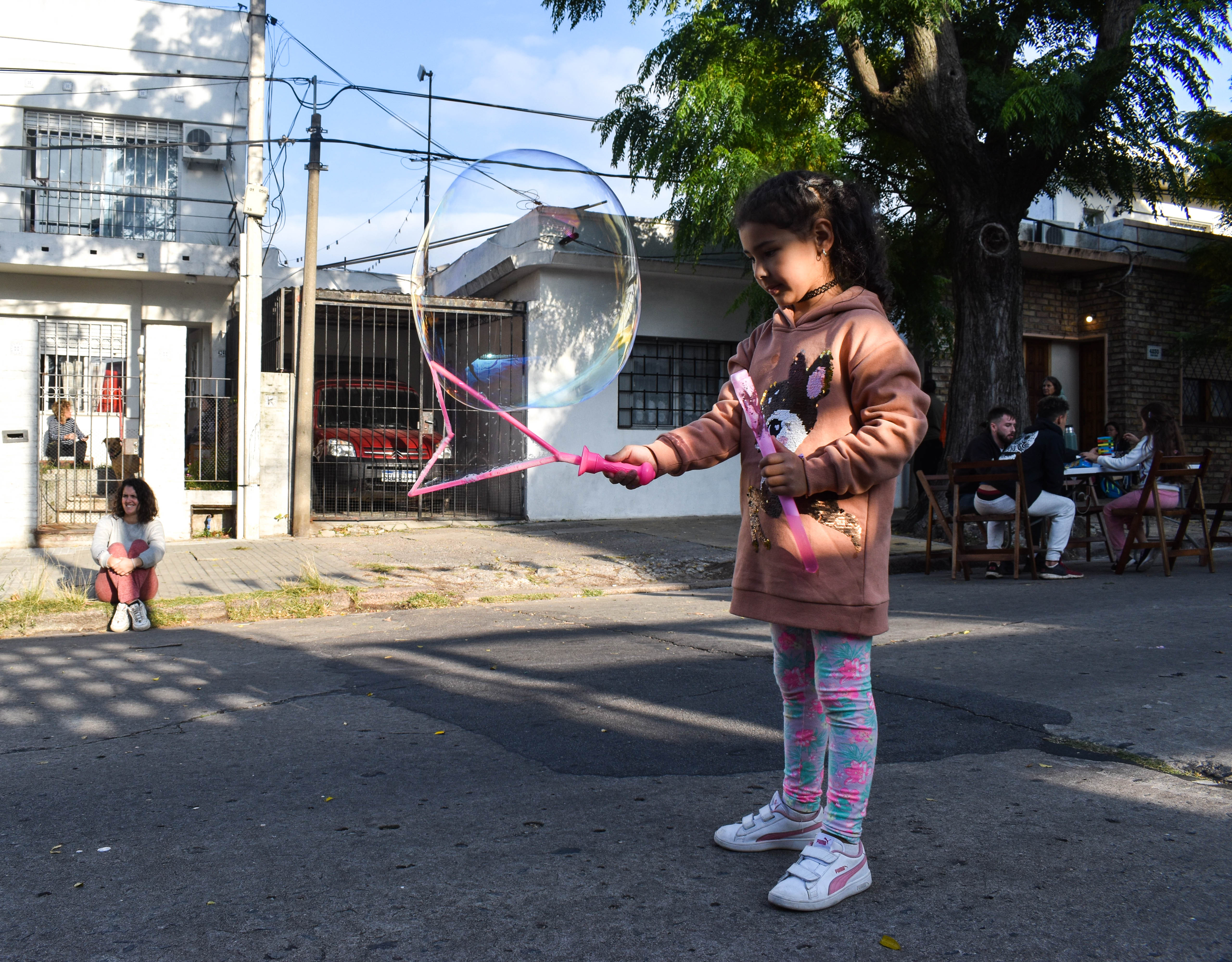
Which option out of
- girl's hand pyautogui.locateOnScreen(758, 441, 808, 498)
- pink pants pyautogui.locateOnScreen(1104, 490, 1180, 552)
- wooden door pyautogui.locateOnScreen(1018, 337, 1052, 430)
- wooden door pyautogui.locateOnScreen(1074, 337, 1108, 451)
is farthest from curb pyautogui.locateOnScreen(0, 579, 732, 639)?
wooden door pyautogui.locateOnScreen(1074, 337, 1108, 451)

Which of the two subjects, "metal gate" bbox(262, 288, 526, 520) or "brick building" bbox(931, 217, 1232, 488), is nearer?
"metal gate" bbox(262, 288, 526, 520)

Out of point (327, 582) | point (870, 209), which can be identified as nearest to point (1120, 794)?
point (870, 209)

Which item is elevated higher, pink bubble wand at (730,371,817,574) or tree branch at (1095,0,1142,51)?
tree branch at (1095,0,1142,51)

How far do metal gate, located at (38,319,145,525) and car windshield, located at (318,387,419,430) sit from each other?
6.81ft

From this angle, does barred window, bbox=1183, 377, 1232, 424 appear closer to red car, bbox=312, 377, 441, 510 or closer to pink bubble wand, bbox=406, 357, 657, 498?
red car, bbox=312, 377, 441, 510

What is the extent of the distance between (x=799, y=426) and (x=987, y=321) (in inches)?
374

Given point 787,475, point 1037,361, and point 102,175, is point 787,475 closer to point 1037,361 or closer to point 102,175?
point 102,175

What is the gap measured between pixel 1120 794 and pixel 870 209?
1944mm

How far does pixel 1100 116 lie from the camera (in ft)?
35.9

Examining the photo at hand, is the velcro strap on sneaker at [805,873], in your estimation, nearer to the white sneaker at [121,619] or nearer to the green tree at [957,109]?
the white sneaker at [121,619]

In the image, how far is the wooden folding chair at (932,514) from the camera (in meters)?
9.16

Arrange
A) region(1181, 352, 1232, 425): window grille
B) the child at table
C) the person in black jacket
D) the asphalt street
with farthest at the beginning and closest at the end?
1. region(1181, 352, 1232, 425): window grille
2. the child at table
3. the person in black jacket
4. the asphalt street

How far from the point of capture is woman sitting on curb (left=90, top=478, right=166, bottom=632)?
6719 mm

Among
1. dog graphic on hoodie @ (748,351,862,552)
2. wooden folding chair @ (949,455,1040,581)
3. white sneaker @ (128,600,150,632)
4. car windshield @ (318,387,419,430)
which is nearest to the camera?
dog graphic on hoodie @ (748,351,862,552)
